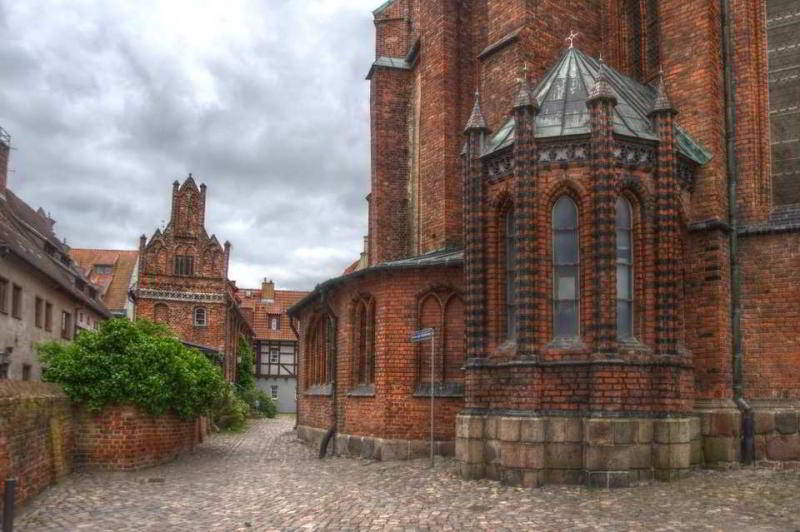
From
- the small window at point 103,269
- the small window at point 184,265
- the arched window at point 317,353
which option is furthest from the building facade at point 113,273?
the arched window at point 317,353

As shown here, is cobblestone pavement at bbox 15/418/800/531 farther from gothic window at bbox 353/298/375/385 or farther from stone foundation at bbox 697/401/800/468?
gothic window at bbox 353/298/375/385

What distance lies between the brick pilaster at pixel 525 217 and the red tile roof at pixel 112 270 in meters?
42.1

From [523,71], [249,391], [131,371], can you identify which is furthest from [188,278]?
[523,71]

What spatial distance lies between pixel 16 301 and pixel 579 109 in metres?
18.7

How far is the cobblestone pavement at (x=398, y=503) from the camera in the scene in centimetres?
1049

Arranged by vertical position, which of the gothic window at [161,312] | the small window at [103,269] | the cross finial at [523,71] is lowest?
the gothic window at [161,312]

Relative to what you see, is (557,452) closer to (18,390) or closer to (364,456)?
(364,456)

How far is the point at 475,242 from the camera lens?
14.9m

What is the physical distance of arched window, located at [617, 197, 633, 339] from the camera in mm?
13781

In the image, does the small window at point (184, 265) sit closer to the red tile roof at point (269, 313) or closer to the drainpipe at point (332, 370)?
the red tile roof at point (269, 313)

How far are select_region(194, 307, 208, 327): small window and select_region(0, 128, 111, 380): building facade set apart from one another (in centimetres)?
1163

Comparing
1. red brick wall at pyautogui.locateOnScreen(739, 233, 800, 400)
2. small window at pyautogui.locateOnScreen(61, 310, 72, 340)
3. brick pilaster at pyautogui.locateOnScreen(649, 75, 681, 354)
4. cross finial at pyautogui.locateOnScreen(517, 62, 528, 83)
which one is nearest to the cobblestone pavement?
red brick wall at pyautogui.locateOnScreen(739, 233, 800, 400)

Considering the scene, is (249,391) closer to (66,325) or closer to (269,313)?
(269,313)

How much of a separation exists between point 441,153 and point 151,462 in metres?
10.4
